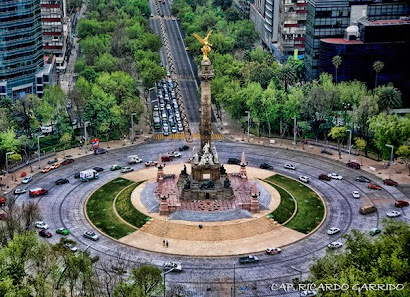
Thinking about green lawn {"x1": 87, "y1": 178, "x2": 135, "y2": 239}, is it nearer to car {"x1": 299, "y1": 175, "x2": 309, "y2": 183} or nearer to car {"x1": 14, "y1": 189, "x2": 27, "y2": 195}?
car {"x1": 14, "y1": 189, "x2": 27, "y2": 195}

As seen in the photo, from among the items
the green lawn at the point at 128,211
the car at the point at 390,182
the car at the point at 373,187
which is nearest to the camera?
the green lawn at the point at 128,211

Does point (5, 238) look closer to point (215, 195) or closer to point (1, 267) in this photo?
point (1, 267)

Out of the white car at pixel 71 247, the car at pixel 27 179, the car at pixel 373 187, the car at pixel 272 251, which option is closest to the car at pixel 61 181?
the car at pixel 27 179

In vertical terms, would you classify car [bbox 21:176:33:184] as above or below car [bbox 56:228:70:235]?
above

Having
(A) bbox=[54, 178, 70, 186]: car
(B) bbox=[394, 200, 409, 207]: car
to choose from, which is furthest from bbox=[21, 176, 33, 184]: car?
(B) bbox=[394, 200, 409, 207]: car

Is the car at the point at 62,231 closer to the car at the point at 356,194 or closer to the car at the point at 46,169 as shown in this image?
the car at the point at 46,169
